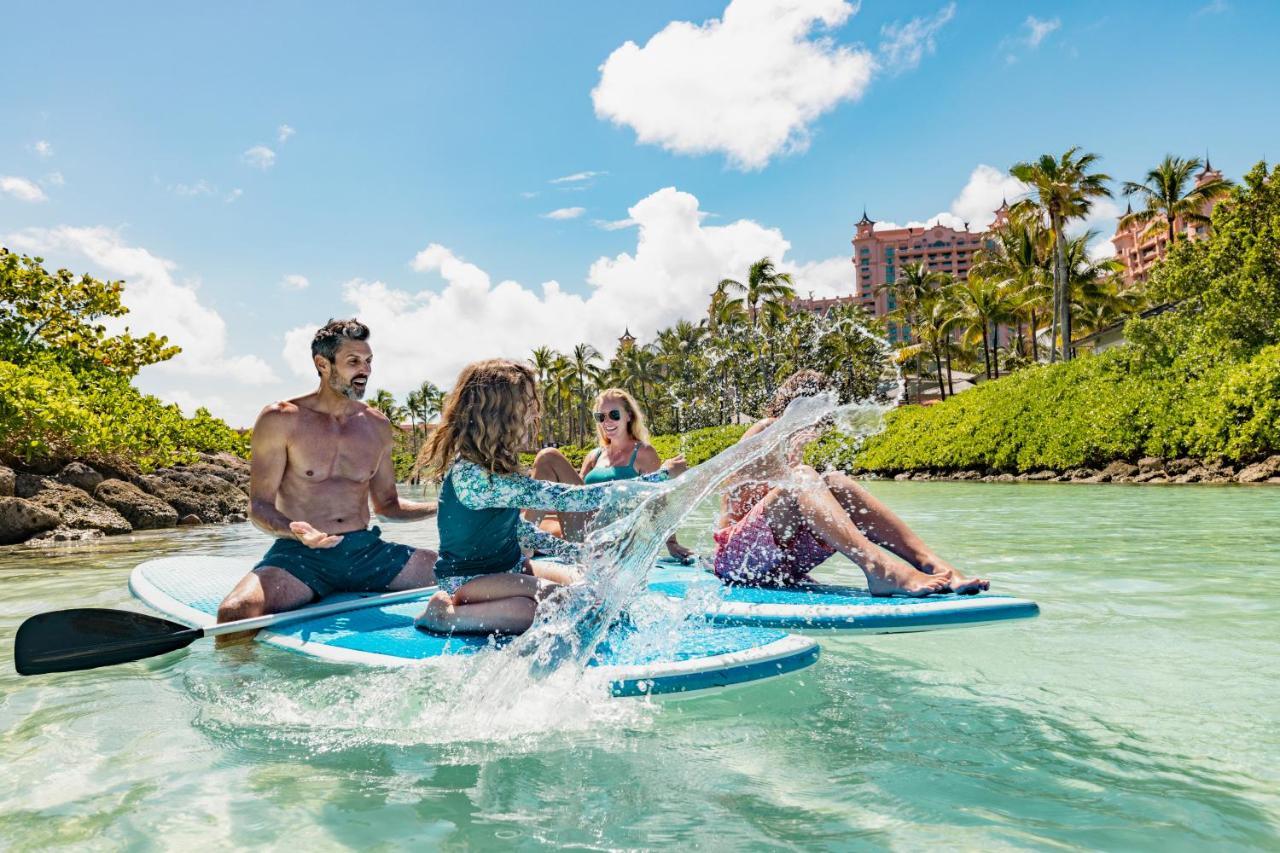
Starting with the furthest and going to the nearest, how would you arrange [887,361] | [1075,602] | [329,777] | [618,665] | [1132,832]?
[887,361] < [1075,602] < [618,665] < [329,777] < [1132,832]

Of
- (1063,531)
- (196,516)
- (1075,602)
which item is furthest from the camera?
(196,516)

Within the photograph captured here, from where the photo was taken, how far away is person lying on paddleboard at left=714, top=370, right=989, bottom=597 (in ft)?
14.9

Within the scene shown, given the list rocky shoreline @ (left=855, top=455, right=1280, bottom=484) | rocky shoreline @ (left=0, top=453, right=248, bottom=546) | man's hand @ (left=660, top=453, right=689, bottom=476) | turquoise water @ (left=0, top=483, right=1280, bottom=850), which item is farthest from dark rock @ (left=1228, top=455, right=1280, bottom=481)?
rocky shoreline @ (left=0, top=453, right=248, bottom=546)

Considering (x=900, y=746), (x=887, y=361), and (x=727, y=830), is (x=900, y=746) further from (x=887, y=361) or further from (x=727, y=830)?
(x=887, y=361)

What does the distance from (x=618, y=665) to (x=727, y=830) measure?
1.03 meters

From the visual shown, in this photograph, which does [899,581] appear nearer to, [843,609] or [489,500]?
[843,609]

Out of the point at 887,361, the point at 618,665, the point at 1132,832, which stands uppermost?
the point at 887,361

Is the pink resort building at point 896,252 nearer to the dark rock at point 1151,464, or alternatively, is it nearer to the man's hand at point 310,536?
the dark rock at point 1151,464

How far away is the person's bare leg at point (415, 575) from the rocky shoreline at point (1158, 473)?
16.1 metres

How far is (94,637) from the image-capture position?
393cm

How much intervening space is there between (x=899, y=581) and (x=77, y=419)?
12.7 metres

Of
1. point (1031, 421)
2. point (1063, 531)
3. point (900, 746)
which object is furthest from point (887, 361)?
point (900, 746)

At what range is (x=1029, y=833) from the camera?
247 centimetres

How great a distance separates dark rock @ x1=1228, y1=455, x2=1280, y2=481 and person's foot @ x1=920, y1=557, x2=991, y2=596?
1461cm
